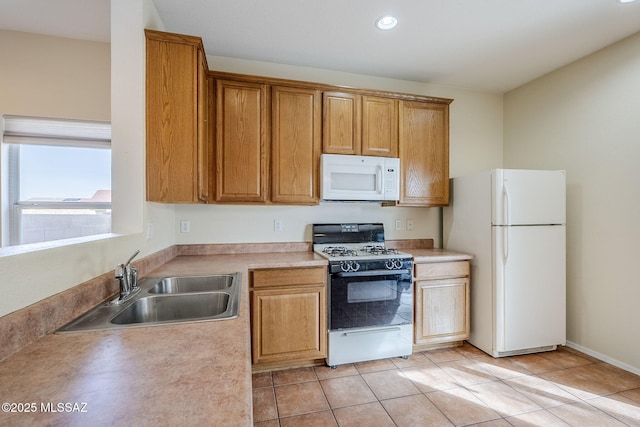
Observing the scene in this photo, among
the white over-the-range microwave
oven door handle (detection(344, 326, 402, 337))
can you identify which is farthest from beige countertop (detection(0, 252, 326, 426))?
the white over-the-range microwave

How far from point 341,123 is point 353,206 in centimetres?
83

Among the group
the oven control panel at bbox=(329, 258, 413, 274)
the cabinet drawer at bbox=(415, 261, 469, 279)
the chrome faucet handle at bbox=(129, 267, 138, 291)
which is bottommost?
the cabinet drawer at bbox=(415, 261, 469, 279)

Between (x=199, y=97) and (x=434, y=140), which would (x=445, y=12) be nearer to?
(x=434, y=140)

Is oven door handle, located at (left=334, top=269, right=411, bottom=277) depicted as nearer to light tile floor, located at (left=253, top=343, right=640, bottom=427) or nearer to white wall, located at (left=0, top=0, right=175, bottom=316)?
light tile floor, located at (left=253, top=343, right=640, bottom=427)

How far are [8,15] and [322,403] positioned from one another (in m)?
3.53

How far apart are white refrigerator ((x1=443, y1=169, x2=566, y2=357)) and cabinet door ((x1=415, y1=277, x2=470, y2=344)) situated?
0.47 ft

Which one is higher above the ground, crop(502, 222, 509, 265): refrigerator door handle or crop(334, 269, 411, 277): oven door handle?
crop(502, 222, 509, 265): refrigerator door handle

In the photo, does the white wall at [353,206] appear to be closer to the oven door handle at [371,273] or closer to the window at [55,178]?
the oven door handle at [371,273]

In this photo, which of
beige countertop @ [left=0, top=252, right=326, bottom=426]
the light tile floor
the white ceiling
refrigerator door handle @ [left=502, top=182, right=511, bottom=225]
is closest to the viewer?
beige countertop @ [left=0, top=252, right=326, bottom=426]

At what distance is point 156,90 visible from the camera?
5.86 ft

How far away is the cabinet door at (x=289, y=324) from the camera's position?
218 cm

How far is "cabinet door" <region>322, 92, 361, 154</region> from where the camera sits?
257cm

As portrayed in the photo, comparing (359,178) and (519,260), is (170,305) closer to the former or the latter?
(359,178)

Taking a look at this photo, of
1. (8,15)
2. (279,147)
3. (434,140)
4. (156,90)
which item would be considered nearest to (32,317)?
(156,90)
